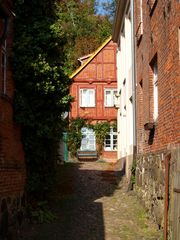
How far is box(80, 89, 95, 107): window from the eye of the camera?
35.9 meters

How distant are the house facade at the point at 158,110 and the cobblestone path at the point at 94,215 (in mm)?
470

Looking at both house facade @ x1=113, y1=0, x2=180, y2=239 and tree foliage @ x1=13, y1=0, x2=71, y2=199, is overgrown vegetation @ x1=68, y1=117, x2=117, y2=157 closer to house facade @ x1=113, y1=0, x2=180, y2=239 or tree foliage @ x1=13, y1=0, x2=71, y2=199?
house facade @ x1=113, y1=0, x2=180, y2=239

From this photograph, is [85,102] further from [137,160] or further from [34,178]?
[34,178]

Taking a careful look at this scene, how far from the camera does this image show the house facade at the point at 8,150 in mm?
9953

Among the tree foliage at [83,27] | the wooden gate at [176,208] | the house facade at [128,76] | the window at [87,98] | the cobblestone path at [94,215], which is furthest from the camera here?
the tree foliage at [83,27]

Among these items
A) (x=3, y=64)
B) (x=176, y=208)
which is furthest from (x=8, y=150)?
(x=176, y=208)

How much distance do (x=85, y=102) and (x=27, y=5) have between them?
23522mm

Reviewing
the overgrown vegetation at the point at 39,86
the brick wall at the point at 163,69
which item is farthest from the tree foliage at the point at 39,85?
the brick wall at the point at 163,69

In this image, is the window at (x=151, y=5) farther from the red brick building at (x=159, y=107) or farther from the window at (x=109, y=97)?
the window at (x=109, y=97)

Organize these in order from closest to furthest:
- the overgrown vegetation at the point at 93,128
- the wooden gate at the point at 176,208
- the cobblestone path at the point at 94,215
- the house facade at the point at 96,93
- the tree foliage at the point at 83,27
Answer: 1. the wooden gate at the point at 176,208
2. the cobblestone path at the point at 94,215
3. the overgrown vegetation at the point at 93,128
4. the house facade at the point at 96,93
5. the tree foliage at the point at 83,27

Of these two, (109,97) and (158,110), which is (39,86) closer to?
(158,110)

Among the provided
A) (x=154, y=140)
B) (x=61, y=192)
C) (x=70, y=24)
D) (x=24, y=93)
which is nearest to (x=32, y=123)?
(x=24, y=93)

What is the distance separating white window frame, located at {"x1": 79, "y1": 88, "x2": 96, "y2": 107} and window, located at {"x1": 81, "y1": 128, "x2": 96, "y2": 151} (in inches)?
74.2

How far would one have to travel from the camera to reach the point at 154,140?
39.9 feet
